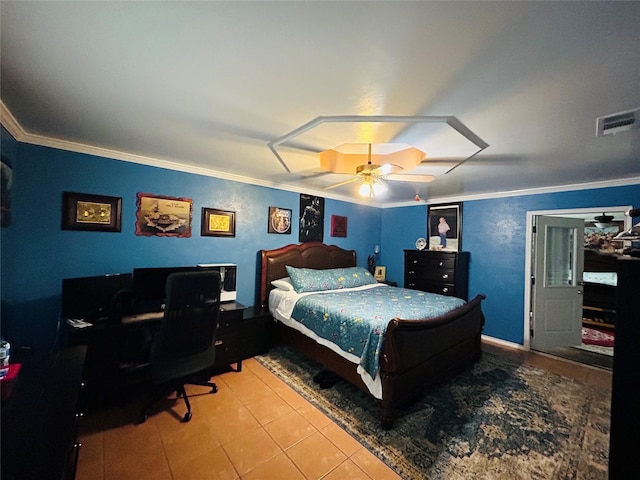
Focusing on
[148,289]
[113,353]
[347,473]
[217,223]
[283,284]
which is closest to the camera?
[347,473]

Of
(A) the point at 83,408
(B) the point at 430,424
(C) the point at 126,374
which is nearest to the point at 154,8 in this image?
(C) the point at 126,374

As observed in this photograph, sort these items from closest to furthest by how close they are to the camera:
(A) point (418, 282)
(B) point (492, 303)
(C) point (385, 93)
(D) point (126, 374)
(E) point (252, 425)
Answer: (C) point (385, 93), (E) point (252, 425), (D) point (126, 374), (B) point (492, 303), (A) point (418, 282)

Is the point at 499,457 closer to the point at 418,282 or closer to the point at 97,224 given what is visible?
the point at 418,282

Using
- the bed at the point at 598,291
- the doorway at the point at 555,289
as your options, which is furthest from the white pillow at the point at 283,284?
the bed at the point at 598,291

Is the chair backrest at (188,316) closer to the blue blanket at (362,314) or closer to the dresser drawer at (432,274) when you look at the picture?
the blue blanket at (362,314)

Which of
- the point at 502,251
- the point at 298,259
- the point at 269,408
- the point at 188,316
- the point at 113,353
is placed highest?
the point at 502,251

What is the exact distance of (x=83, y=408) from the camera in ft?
6.81

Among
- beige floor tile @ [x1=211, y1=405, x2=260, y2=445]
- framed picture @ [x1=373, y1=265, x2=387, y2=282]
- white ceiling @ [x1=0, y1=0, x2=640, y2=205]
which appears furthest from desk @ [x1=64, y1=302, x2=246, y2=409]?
framed picture @ [x1=373, y1=265, x2=387, y2=282]

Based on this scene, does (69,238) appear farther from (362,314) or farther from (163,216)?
(362,314)

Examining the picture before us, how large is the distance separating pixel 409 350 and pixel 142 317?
8.11ft

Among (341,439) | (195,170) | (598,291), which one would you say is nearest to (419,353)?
(341,439)

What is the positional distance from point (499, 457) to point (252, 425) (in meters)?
1.83

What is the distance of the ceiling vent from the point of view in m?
1.58

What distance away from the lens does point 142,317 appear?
2.38 meters
